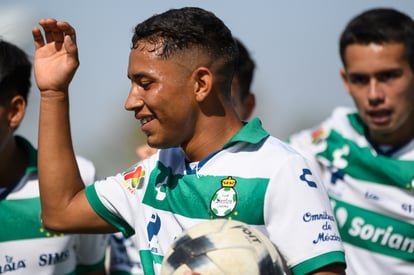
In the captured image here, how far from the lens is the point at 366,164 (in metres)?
6.59

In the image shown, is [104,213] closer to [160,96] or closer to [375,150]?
[160,96]

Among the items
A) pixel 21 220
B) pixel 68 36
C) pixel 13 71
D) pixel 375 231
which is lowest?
pixel 375 231

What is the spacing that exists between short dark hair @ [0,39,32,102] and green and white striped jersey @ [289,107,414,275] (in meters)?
2.20

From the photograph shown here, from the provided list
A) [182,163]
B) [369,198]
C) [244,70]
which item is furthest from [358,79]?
[182,163]

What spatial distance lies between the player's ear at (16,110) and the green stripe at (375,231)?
239cm

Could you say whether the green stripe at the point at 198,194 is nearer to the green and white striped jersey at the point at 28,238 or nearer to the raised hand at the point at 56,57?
the raised hand at the point at 56,57

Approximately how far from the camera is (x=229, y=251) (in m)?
3.71

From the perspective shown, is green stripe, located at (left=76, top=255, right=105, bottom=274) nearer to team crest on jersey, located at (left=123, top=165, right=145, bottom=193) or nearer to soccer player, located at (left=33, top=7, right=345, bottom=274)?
soccer player, located at (left=33, top=7, right=345, bottom=274)

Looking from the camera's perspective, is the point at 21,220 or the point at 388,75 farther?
the point at 388,75

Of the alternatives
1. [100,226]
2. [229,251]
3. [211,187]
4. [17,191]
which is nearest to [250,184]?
[211,187]

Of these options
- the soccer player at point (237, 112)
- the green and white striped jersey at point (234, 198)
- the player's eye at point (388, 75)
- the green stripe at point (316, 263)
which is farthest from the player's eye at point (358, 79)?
the green stripe at point (316, 263)

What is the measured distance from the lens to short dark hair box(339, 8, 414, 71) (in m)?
6.85

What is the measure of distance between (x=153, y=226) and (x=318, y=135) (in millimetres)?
2810

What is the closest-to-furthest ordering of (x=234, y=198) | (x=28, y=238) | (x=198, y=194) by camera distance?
(x=234, y=198)
(x=198, y=194)
(x=28, y=238)
